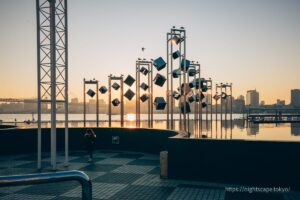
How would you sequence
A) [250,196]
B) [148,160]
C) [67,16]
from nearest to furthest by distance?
[250,196] → [67,16] → [148,160]

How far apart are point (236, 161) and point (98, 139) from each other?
10.8 metres

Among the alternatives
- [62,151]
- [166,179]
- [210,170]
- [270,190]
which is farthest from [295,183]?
[62,151]

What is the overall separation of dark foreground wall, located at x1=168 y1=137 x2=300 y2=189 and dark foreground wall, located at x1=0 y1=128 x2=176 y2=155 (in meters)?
4.52

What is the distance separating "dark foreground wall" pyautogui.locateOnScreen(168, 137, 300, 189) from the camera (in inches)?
381

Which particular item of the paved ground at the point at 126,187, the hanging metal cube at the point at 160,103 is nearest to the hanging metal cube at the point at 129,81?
the hanging metal cube at the point at 160,103

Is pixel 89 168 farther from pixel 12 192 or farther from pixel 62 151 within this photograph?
pixel 62 151

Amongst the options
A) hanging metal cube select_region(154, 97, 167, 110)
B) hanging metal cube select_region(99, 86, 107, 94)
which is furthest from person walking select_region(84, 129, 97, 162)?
hanging metal cube select_region(99, 86, 107, 94)

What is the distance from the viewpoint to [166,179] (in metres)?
11.1

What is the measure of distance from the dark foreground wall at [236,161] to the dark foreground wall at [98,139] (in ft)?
14.8

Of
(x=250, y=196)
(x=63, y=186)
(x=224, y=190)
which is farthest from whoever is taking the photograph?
(x=63, y=186)

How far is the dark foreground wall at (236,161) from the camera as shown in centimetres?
968

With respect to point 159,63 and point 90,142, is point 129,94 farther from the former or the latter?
point 90,142

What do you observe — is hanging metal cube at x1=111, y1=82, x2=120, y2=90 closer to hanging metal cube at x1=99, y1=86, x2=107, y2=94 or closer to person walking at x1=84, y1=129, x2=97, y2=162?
hanging metal cube at x1=99, y1=86, x2=107, y2=94

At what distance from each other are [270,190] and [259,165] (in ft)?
2.89
